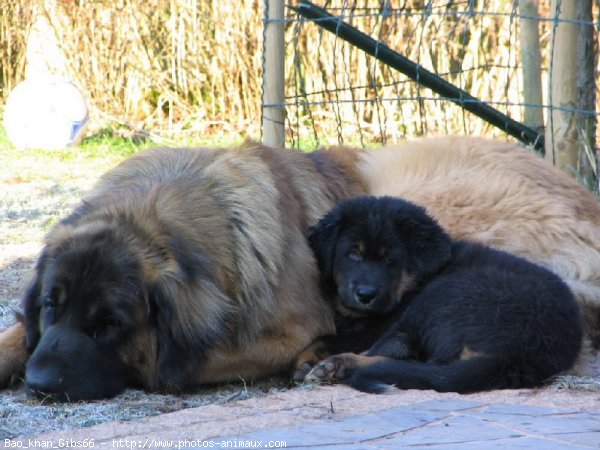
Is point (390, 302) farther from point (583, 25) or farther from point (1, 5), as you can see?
point (1, 5)

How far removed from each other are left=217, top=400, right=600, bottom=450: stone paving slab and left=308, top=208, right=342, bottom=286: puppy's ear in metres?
1.14

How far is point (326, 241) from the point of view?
419 cm

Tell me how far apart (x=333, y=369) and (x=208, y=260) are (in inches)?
25.8

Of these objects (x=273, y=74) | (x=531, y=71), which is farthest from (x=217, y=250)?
(x=531, y=71)

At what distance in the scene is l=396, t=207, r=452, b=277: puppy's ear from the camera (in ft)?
13.4

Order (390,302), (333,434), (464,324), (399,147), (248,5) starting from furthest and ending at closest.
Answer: (248,5) → (399,147) → (390,302) → (464,324) → (333,434)

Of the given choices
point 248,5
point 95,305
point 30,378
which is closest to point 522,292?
point 95,305

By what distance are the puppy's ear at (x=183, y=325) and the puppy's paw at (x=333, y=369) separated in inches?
16.3

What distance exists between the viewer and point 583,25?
19.3 ft

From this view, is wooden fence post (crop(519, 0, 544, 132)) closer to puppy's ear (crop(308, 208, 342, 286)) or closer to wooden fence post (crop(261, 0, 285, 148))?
wooden fence post (crop(261, 0, 285, 148))

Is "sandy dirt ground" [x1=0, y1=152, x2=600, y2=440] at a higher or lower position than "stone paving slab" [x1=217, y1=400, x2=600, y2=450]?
lower

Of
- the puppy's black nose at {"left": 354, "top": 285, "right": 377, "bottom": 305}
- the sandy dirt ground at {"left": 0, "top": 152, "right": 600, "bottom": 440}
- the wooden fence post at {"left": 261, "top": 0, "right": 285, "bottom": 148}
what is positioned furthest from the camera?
→ the wooden fence post at {"left": 261, "top": 0, "right": 285, "bottom": 148}

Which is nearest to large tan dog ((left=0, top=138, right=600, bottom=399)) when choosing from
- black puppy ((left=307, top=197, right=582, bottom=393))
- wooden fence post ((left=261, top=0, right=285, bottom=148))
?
black puppy ((left=307, top=197, right=582, bottom=393))

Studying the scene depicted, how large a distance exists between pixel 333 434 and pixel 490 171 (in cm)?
255
